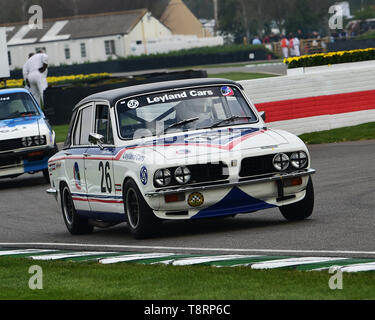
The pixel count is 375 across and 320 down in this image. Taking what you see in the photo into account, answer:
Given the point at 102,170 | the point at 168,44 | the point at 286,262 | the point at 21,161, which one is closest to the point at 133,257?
the point at 286,262

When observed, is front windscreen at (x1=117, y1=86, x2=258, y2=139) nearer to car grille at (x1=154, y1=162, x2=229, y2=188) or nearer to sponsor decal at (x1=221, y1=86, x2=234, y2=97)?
sponsor decal at (x1=221, y1=86, x2=234, y2=97)

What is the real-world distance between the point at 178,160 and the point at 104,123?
1.73 metres

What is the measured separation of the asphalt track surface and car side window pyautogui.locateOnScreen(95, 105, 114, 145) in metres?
1.12

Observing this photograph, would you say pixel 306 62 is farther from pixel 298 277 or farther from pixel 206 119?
pixel 298 277

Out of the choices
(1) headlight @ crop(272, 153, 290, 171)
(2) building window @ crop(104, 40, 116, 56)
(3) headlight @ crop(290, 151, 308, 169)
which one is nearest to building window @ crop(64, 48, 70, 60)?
(2) building window @ crop(104, 40, 116, 56)

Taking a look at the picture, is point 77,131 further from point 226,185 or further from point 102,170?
point 226,185

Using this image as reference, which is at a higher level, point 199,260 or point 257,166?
point 257,166

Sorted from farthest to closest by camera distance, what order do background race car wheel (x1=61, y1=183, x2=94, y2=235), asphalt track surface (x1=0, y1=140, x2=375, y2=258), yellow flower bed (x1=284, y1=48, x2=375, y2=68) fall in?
yellow flower bed (x1=284, y1=48, x2=375, y2=68), background race car wheel (x1=61, y1=183, x2=94, y2=235), asphalt track surface (x1=0, y1=140, x2=375, y2=258)

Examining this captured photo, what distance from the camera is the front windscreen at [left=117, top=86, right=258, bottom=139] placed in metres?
11.8

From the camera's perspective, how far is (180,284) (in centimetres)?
800

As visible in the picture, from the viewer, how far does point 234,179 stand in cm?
1090

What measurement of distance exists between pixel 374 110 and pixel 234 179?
1340 cm
